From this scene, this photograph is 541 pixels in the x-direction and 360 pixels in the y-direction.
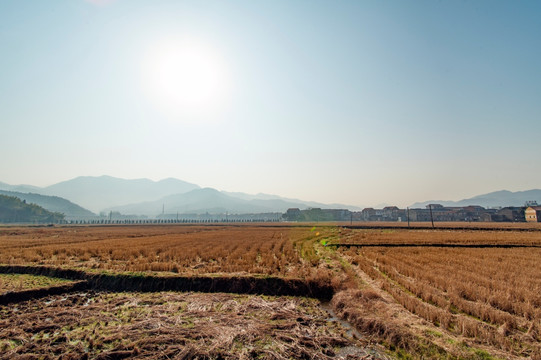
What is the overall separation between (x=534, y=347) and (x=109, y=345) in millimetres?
9966

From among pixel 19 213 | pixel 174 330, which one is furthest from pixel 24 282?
pixel 19 213

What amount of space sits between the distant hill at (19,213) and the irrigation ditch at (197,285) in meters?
177

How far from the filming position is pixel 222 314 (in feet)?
28.0

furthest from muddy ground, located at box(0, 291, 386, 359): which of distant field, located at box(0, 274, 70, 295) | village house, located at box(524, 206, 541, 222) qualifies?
village house, located at box(524, 206, 541, 222)

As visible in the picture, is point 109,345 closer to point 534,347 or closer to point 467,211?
point 534,347

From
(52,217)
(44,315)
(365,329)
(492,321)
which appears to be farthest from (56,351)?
(52,217)

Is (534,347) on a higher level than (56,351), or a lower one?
higher

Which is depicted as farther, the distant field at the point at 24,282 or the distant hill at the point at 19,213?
the distant hill at the point at 19,213

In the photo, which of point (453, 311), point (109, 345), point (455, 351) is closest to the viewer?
point (455, 351)

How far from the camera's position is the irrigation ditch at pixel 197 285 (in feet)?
37.5

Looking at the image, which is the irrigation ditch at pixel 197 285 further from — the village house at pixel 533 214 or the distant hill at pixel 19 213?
the distant hill at pixel 19 213

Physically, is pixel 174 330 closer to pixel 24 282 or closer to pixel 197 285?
pixel 197 285

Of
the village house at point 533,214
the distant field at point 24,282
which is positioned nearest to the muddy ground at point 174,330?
the distant field at point 24,282

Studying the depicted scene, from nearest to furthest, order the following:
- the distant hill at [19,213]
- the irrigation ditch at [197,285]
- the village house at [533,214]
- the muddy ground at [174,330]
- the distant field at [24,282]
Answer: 1. the muddy ground at [174,330]
2. the distant field at [24,282]
3. the irrigation ditch at [197,285]
4. the village house at [533,214]
5. the distant hill at [19,213]
